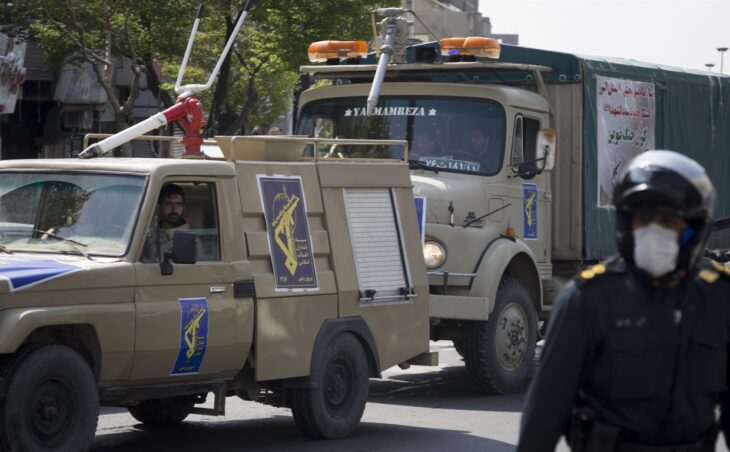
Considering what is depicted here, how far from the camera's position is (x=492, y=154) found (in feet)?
41.6

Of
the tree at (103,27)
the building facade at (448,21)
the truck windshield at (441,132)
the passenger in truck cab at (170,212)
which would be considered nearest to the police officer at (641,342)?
the passenger in truck cab at (170,212)

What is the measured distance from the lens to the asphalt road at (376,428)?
9.65 metres

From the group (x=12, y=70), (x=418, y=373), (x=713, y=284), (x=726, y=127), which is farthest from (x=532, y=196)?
(x=12, y=70)

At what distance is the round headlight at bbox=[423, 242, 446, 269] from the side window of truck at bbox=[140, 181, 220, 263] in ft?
10.8

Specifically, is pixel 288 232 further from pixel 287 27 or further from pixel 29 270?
pixel 287 27

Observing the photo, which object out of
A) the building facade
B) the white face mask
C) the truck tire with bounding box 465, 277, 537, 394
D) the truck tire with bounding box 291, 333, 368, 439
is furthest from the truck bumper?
the building facade

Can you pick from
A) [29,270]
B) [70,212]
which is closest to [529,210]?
[70,212]

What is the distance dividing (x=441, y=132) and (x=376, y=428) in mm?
3330

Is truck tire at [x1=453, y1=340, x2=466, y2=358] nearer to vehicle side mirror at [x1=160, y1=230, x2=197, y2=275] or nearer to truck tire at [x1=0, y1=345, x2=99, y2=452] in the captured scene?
vehicle side mirror at [x1=160, y1=230, x2=197, y2=275]

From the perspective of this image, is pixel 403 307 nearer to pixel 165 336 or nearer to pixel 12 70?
pixel 165 336

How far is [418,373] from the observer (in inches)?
575

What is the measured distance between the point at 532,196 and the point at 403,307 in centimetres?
284

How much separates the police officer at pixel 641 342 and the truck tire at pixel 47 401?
443 cm

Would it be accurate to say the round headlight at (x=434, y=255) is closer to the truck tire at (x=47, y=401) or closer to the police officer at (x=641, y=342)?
the truck tire at (x=47, y=401)
